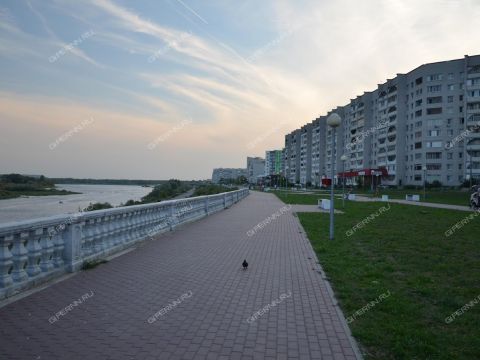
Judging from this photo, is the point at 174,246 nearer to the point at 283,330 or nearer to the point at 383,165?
the point at 283,330

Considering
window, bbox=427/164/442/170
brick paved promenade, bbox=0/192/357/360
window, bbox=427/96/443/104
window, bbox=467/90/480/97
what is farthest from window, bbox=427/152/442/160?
brick paved promenade, bbox=0/192/357/360

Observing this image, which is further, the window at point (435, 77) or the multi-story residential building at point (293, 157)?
the multi-story residential building at point (293, 157)

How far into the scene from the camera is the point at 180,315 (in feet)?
15.3

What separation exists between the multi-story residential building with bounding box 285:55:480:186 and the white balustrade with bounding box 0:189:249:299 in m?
52.3

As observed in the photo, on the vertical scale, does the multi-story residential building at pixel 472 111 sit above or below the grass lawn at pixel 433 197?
above

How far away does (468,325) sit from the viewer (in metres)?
4.52

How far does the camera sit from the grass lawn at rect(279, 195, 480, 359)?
12.9 feet

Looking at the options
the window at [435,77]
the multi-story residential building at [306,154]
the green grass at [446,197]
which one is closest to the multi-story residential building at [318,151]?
the multi-story residential building at [306,154]

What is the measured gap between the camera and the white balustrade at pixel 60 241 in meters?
5.05

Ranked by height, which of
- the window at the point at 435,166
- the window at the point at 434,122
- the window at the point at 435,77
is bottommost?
the window at the point at 435,166

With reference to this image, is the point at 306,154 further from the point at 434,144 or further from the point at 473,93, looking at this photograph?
the point at 473,93

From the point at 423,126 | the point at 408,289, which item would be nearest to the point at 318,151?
the point at 423,126

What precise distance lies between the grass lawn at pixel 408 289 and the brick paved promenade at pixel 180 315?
0.38 metres

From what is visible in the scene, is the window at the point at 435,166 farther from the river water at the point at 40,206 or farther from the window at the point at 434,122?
the river water at the point at 40,206
